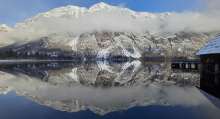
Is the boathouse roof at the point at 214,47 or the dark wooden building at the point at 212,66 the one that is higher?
the boathouse roof at the point at 214,47

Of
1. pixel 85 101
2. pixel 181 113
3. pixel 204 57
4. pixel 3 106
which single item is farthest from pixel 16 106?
pixel 204 57

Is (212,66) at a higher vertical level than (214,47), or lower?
lower

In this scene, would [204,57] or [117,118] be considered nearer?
[117,118]

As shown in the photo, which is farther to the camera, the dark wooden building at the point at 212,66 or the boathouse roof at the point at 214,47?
the boathouse roof at the point at 214,47

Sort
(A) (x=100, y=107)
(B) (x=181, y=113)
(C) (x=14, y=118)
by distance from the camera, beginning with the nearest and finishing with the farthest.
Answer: (C) (x=14, y=118) < (B) (x=181, y=113) < (A) (x=100, y=107)

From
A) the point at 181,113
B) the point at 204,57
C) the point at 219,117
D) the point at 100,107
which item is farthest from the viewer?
the point at 204,57

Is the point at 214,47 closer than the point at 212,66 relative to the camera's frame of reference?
Yes

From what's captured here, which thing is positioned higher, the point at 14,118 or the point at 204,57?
the point at 204,57

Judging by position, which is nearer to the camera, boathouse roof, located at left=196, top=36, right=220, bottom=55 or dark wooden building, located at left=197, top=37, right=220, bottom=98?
dark wooden building, located at left=197, top=37, right=220, bottom=98

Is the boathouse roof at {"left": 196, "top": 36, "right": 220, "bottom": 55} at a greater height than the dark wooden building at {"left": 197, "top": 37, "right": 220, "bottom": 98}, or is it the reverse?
the boathouse roof at {"left": 196, "top": 36, "right": 220, "bottom": 55}

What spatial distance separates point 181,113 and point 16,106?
12743 millimetres

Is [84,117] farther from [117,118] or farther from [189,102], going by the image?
[189,102]

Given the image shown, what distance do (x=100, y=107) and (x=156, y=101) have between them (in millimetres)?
5510

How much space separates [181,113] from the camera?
2255 centimetres
